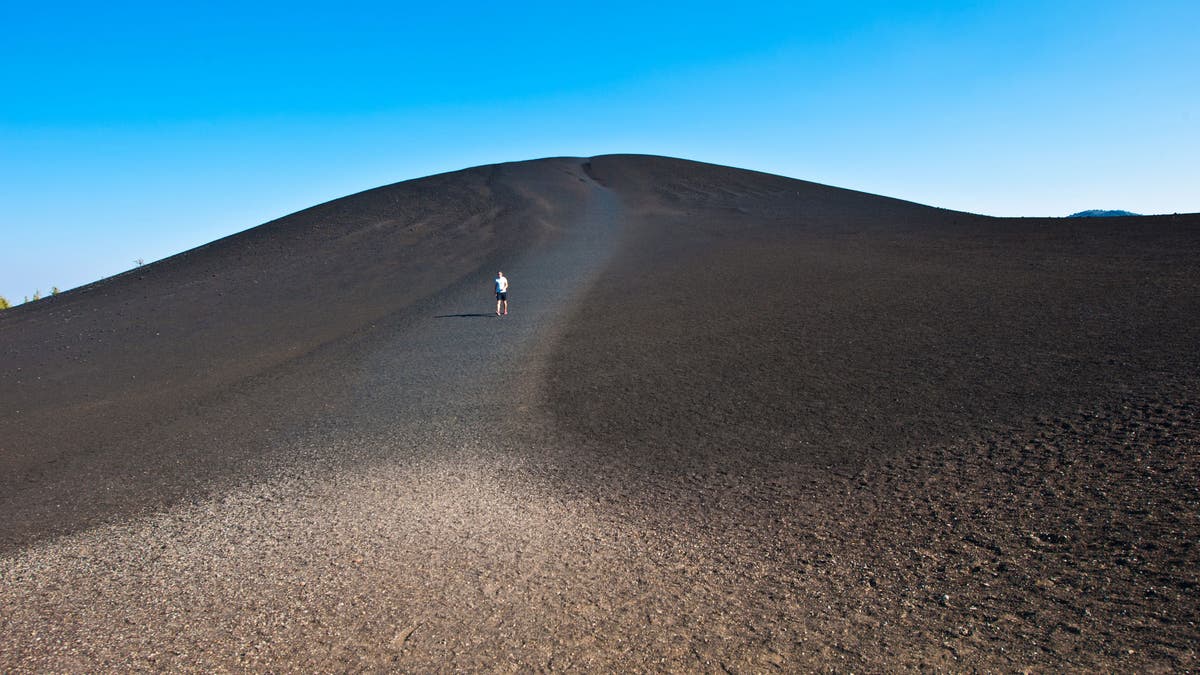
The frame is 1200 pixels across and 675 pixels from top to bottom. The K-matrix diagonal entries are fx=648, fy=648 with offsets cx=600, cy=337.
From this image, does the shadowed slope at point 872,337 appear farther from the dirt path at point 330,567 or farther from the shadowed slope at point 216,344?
the shadowed slope at point 216,344

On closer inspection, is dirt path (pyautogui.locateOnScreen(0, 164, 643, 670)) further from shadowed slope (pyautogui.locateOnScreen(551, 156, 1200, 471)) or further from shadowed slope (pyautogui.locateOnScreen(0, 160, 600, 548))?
shadowed slope (pyautogui.locateOnScreen(551, 156, 1200, 471))

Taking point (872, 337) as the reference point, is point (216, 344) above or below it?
below

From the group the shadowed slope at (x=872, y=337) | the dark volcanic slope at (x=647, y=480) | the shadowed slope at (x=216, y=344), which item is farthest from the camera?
the shadowed slope at (x=216, y=344)

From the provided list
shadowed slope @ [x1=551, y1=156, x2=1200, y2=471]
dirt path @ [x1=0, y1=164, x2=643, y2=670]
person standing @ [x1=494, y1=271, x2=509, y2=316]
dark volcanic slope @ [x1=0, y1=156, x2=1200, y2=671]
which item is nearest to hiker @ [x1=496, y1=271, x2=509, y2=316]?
person standing @ [x1=494, y1=271, x2=509, y2=316]

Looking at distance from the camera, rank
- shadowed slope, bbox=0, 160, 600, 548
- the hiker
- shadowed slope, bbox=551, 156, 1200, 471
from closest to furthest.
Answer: shadowed slope, bbox=551, 156, 1200, 471, shadowed slope, bbox=0, 160, 600, 548, the hiker

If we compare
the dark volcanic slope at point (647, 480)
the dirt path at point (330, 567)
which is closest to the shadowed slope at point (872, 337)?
the dark volcanic slope at point (647, 480)

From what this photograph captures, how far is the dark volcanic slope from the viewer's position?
4.54 metres

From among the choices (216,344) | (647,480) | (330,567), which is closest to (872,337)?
(647,480)

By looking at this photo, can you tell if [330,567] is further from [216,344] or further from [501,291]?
[216,344]

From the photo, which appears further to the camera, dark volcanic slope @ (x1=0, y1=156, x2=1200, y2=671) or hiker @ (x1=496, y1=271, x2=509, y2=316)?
hiker @ (x1=496, y1=271, x2=509, y2=316)

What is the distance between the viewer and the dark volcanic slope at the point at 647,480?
179 inches

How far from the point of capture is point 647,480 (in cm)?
745

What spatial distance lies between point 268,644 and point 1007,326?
479 inches

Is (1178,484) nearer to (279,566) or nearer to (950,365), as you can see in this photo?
(950,365)
